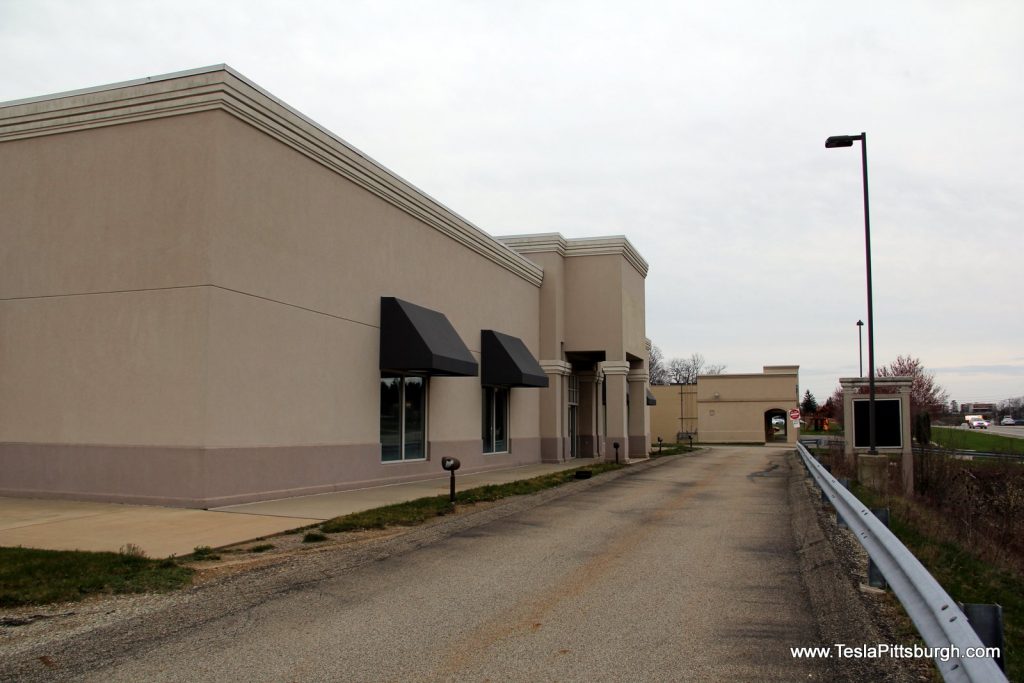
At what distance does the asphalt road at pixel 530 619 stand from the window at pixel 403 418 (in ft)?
26.2

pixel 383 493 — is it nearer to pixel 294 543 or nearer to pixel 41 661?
pixel 294 543

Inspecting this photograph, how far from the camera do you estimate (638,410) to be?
1389 inches

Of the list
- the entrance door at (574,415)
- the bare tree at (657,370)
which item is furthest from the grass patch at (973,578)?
the bare tree at (657,370)

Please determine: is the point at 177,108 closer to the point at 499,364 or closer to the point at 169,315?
the point at 169,315

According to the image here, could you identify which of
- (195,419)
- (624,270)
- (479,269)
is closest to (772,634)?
(195,419)

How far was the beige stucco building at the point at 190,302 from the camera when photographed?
13336mm

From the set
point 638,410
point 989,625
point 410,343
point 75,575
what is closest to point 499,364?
point 410,343

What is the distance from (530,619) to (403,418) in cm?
1335

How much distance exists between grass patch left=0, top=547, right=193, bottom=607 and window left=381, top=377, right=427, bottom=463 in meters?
10.1

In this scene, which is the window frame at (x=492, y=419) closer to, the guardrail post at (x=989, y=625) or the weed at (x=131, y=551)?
the weed at (x=131, y=551)

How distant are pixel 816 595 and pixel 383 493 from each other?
10.5 metres

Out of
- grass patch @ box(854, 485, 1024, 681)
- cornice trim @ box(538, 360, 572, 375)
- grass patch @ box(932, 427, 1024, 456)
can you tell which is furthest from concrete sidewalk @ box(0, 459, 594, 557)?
grass patch @ box(932, 427, 1024, 456)

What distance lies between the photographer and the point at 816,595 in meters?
7.45

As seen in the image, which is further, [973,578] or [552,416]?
[552,416]
